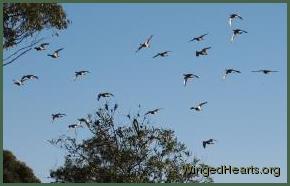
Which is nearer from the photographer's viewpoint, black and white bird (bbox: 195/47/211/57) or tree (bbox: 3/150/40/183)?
black and white bird (bbox: 195/47/211/57)

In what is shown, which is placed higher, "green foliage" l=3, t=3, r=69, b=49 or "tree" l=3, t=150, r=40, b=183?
"green foliage" l=3, t=3, r=69, b=49

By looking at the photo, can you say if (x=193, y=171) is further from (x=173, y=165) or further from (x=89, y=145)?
(x=89, y=145)

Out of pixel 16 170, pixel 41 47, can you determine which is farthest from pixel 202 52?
pixel 16 170

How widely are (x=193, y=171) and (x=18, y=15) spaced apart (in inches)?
566

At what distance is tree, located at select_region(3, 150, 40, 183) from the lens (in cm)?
5847

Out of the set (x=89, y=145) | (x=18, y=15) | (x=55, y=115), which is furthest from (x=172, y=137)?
(x=18, y=15)

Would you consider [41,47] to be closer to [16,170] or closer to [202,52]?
[202,52]

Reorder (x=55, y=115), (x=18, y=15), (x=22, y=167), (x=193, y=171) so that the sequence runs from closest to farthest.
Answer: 1. (x=18, y=15)
2. (x=193, y=171)
3. (x=55, y=115)
4. (x=22, y=167)

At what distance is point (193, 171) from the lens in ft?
146

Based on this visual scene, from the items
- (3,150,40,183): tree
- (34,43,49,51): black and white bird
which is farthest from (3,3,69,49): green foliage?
(3,150,40,183): tree

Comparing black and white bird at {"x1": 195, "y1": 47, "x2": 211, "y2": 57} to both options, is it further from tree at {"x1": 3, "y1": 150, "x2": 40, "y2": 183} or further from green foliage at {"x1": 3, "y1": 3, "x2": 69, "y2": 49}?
tree at {"x1": 3, "y1": 150, "x2": 40, "y2": 183}

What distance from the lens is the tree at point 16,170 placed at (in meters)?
58.5

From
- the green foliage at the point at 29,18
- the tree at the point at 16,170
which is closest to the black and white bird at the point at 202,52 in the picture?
the green foliage at the point at 29,18

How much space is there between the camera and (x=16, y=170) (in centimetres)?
5956
